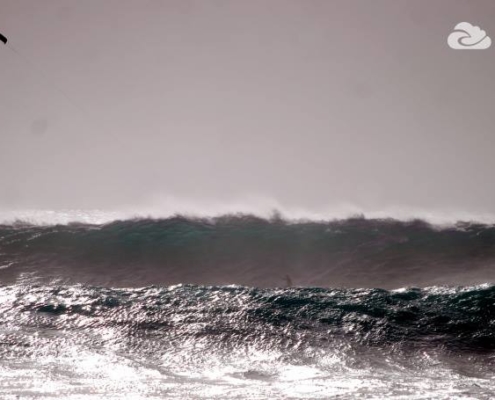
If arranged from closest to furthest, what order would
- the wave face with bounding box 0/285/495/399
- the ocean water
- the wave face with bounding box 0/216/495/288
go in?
the wave face with bounding box 0/285/495/399 < the ocean water < the wave face with bounding box 0/216/495/288

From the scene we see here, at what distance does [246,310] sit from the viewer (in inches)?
559

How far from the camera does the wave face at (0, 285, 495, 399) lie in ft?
33.0

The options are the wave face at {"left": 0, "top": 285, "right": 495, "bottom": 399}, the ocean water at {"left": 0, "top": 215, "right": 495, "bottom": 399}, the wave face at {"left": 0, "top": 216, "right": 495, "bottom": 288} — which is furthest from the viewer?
the wave face at {"left": 0, "top": 216, "right": 495, "bottom": 288}

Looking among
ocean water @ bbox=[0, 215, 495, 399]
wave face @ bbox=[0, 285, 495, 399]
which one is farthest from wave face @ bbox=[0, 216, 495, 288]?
wave face @ bbox=[0, 285, 495, 399]

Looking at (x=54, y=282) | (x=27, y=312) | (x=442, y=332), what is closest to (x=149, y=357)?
(x=27, y=312)

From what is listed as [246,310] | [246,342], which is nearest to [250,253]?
[246,310]

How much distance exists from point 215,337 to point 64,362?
3.32 meters

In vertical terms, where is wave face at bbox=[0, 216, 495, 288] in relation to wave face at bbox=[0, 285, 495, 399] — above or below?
above

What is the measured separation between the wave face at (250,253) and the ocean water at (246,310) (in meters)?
0.07

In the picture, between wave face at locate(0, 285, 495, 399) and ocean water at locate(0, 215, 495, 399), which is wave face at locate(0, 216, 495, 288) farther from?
wave face at locate(0, 285, 495, 399)

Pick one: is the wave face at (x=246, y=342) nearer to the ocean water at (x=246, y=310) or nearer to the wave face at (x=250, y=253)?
the ocean water at (x=246, y=310)

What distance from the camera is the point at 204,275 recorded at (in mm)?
17734

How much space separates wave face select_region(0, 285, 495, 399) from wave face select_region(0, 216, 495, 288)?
2100 millimetres

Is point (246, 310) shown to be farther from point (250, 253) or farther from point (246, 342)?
point (250, 253)
